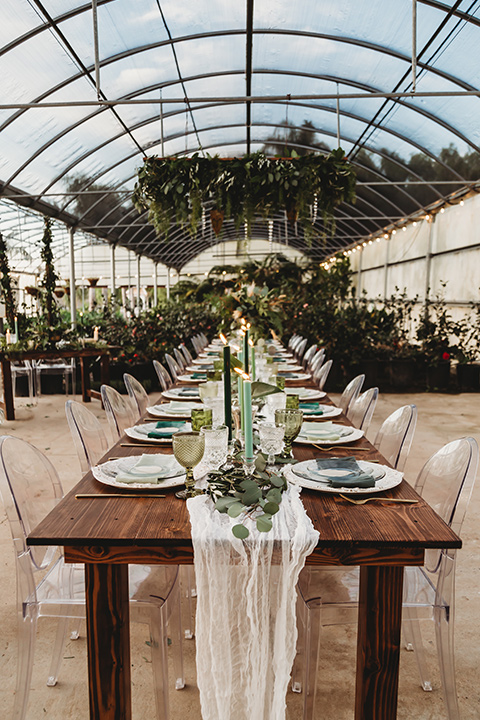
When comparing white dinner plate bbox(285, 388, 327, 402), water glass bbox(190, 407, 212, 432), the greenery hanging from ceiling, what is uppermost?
the greenery hanging from ceiling

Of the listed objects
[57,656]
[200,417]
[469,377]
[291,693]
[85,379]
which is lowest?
[291,693]

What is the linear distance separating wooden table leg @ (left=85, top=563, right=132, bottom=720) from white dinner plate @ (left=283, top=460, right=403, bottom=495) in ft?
1.98

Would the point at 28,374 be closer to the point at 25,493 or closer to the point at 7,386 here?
the point at 7,386

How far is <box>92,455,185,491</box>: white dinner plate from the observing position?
1.80 metres

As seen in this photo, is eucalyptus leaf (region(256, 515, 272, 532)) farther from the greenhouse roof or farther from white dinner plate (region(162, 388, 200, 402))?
the greenhouse roof

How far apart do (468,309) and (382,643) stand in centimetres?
904

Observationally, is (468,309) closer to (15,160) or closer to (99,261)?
(15,160)

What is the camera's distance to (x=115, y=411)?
3.11 m

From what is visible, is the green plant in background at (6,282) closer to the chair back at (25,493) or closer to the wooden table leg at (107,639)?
the chair back at (25,493)

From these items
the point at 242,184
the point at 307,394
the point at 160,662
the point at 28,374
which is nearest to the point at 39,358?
the point at 28,374

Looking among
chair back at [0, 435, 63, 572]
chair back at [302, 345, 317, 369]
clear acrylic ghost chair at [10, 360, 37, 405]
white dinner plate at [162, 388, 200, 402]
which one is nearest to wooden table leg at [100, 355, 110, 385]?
clear acrylic ghost chair at [10, 360, 37, 405]

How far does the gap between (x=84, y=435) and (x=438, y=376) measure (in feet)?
22.8

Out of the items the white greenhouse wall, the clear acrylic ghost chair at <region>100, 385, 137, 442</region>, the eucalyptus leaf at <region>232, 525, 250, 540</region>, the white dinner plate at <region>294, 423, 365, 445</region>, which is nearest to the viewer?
the eucalyptus leaf at <region>232, 525, 250, 540</region>

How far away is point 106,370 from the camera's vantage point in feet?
23.6
